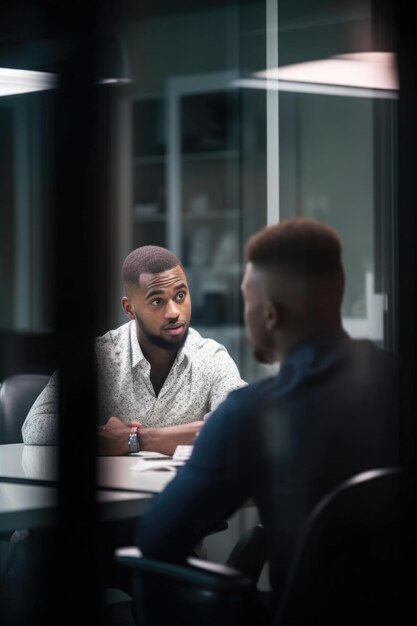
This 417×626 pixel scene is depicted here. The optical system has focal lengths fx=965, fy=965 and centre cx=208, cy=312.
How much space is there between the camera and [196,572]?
1620 mm

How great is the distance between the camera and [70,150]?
6.42 feet

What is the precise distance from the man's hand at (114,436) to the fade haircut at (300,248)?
0.52 meters

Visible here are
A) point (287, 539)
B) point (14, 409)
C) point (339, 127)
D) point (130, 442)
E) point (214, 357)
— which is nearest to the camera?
point (287, 539)

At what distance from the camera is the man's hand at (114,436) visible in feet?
6.61

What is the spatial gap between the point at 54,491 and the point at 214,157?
0.74 m

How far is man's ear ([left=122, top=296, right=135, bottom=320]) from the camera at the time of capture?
210cm

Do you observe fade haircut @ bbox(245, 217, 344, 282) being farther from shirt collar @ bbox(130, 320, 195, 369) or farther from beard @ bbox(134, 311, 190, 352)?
beard @ bbox(134, 311, 190, 352)

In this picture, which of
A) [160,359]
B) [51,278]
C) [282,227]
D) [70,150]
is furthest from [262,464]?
[160,359]

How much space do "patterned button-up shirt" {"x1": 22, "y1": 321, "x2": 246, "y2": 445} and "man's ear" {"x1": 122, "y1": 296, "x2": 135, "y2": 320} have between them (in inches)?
1.1

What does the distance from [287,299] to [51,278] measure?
0.52 metres

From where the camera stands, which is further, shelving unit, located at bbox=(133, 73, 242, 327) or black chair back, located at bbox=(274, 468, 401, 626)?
shelving unit, located at bbox=(133, 73, 242, 327)

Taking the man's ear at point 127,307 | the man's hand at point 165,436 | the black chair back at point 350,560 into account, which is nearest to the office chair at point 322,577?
the black chair back at point 350,560

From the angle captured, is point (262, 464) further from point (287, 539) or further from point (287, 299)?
point (287, 299)

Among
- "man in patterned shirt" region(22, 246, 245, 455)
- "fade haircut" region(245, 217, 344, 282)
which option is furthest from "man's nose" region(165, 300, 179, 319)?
"fade haircut" region(245, 217, 344, 282)
